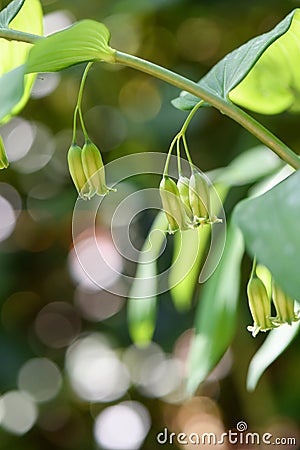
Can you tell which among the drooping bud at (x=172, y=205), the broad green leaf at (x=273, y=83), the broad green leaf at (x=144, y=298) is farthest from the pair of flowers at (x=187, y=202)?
the broad green leaf at (x=144, y=298)

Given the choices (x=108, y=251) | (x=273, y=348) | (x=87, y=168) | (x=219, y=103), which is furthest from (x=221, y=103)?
(x=108, y=251)

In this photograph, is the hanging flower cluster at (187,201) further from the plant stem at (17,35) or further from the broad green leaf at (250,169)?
the broad green leaf at (250,169)

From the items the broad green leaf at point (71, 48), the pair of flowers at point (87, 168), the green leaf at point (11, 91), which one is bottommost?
the pair of flowers at point (87, 168)

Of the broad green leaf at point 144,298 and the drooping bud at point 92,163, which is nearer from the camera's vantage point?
the drooping bud at point 92,163

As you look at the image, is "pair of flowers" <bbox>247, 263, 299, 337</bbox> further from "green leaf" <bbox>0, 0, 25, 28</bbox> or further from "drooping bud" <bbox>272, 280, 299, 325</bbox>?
"green leaf" <bbox>0, 0, 25, 28</bbox>

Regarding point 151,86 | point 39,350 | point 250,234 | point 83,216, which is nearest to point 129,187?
point 83,216

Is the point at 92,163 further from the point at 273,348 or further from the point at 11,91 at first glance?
the point at 273,348
